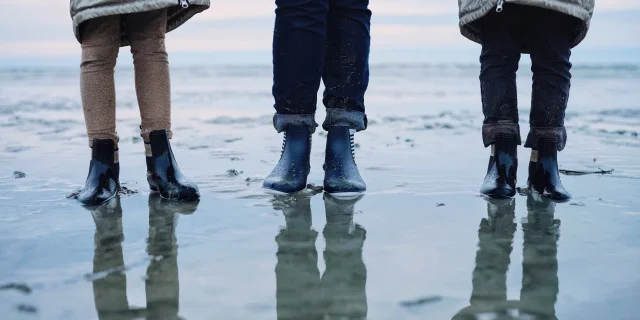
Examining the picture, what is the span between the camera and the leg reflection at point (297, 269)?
45.6 inches

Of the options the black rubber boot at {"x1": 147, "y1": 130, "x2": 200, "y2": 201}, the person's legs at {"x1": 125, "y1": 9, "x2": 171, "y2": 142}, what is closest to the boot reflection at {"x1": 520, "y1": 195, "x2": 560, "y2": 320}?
the black rubber boot at {"x1": 147, "y1": 130, "x2": 200, "y2": 201}

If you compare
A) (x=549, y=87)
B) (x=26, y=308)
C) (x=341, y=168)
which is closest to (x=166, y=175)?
(x=341, y=168)

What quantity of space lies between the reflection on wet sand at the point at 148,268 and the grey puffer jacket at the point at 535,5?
44.9 inches

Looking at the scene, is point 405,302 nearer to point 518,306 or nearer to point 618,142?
point 518,306

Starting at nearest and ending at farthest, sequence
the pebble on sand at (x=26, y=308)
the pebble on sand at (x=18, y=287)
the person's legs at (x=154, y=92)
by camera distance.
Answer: the pebble on sand at (x=26, y=308), the pebble on sand at (x=18, y=287), the person's legs at (x=154, y=92)

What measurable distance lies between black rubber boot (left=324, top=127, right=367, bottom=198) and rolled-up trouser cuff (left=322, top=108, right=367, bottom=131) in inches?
0.7

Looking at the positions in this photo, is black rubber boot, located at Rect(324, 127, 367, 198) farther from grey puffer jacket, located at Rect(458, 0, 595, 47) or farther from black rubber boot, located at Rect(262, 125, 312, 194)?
grey puffer jacket, located at Rect(458, 0, 595, 47)

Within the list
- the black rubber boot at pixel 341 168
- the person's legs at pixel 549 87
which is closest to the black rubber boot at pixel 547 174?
the person's legs at pixel 549 87

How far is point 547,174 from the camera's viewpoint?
2191mm

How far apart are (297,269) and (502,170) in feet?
3.54

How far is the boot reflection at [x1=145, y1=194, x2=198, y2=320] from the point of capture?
117cm

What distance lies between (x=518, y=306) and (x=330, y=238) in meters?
0.58

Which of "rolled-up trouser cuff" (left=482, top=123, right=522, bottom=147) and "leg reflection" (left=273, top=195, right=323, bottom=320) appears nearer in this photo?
"leg reflection" (left=273, top=195, right=323, bottom=320)

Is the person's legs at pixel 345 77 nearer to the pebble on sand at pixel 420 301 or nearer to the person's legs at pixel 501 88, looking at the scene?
the person's legs at pixel 501 88
